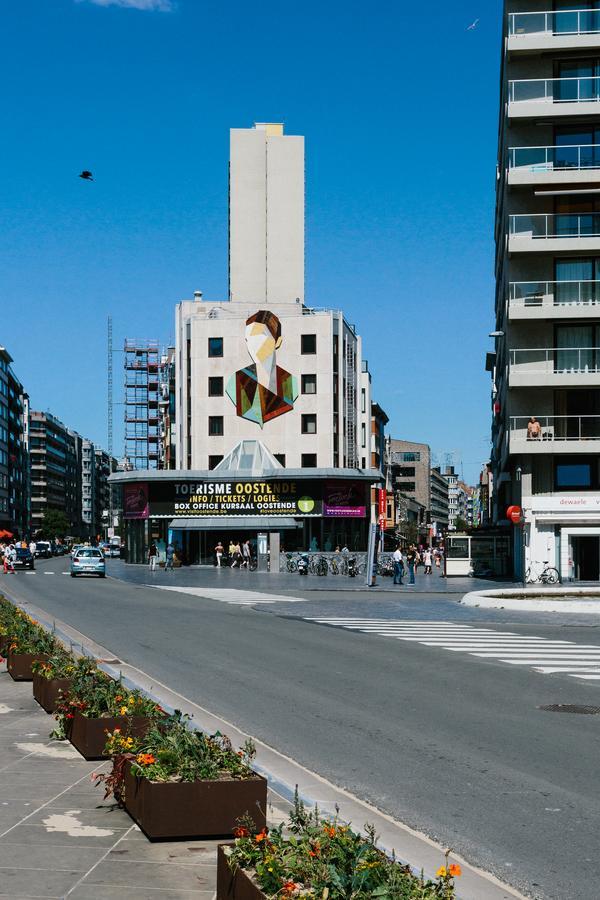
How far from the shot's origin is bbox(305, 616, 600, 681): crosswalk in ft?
56.1

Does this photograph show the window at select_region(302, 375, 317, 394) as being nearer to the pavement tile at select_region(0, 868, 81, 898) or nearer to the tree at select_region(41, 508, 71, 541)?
the pavement tile at select_region(0, 868, 81, 898)

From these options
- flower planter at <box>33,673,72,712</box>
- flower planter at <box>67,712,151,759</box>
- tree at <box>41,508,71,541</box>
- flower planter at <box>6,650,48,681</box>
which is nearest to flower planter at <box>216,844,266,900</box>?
flower planter at <box>67,712,151,759</box>

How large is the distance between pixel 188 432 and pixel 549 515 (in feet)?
119

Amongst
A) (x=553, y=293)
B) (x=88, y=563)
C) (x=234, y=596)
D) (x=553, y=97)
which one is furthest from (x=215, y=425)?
(x=234, y=596)

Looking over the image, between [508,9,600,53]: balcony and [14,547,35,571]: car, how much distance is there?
3935cm

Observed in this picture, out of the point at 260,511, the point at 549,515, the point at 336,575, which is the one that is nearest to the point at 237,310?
the point at 260,511

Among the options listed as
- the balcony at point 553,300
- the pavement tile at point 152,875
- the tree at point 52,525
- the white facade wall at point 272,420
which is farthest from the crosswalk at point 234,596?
the tree at point 52,525

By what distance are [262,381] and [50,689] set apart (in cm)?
6427

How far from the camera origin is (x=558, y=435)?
46.1m

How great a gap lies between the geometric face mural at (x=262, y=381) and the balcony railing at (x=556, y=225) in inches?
1216

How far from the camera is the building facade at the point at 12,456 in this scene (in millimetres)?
145875

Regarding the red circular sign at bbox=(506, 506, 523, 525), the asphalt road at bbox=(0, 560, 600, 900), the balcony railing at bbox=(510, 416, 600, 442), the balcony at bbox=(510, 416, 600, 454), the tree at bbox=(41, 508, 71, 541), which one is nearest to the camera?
the asphalt road at bbox=(0, 560, 600, 900)

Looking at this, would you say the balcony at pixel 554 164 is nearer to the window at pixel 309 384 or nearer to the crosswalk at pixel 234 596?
the crosswalk at pixel 234 596

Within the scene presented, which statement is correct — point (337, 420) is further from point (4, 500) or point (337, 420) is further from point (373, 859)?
point (4, 500)
